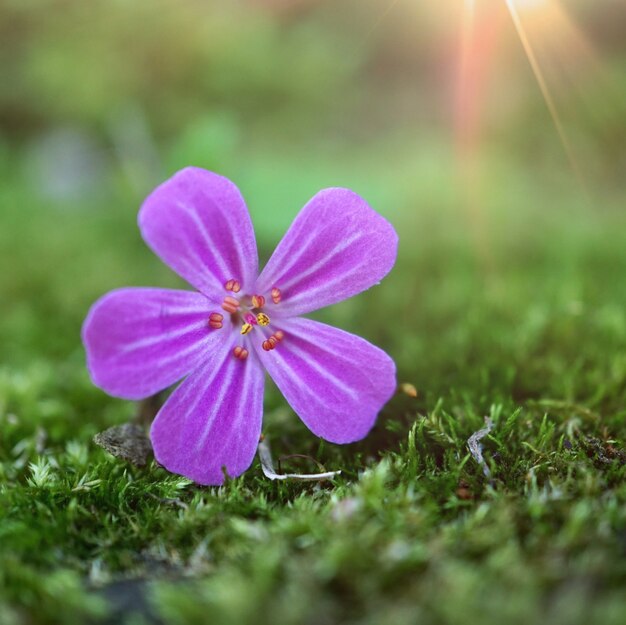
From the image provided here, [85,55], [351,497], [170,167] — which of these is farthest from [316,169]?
[351,497]

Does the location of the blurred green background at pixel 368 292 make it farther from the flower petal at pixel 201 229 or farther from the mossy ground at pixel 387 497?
the flower petal at pixel 201 229

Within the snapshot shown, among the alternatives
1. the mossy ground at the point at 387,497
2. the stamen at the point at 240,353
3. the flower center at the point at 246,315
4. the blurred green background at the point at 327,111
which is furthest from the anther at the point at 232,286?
the blurred green background at the point at 327,111

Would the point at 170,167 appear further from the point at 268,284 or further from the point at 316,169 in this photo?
the point at 268,284

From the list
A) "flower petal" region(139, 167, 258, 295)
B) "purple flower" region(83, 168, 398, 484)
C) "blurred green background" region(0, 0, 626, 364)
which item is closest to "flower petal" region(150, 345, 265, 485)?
"purple flower" region(83, 168, 398, 484)

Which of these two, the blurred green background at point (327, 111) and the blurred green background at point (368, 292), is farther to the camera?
the blurred green background at point (327, 111)

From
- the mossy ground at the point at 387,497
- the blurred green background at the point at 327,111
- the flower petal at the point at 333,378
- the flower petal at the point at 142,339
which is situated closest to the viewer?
the mossy ground at the point at 387,497

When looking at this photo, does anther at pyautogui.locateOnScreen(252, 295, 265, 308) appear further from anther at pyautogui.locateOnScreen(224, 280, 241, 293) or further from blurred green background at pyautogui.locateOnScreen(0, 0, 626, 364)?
blurred green background at pyautogui.locateOnScreen(0, 0, 626, 364)
